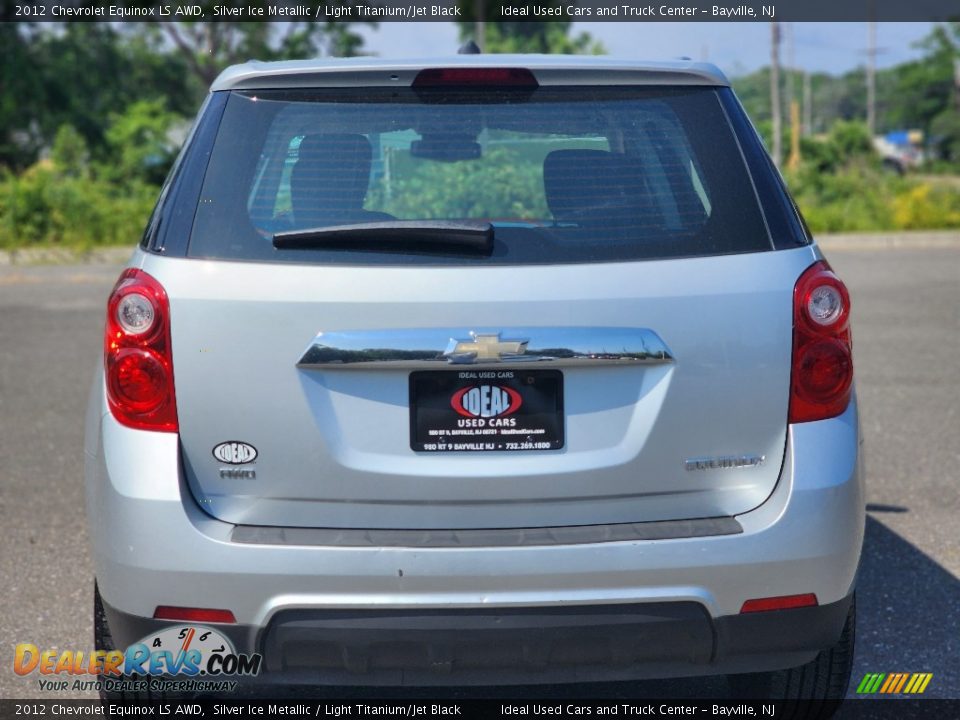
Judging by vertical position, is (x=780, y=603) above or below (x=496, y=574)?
below

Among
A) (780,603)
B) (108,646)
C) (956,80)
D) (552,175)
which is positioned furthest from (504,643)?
(956,80)

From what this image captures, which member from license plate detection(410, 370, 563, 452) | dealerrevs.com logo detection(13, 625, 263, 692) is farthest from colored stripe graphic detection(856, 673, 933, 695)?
dealerrevs.com logo detection(13, 625, 263, 692)

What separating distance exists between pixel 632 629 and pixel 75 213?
17020 millimetres

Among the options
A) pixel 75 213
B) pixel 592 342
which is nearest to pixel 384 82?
pixel 592 342

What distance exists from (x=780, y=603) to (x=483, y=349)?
869mm

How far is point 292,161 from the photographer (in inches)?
109

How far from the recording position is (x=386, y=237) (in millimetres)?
2562

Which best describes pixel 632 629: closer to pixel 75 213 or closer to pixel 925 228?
pixel 75 213

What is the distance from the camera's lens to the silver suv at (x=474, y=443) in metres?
2.49

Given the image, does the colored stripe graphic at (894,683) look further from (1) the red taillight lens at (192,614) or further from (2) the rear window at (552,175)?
(1) the red taillight lens at (192,614)

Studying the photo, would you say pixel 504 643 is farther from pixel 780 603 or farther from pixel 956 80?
pixel 956 80

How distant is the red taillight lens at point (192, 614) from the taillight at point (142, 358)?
0.39m

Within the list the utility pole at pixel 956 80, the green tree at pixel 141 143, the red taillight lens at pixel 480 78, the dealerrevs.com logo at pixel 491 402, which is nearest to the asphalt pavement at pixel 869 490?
the dealerrevs.com logo at pixel 491 402

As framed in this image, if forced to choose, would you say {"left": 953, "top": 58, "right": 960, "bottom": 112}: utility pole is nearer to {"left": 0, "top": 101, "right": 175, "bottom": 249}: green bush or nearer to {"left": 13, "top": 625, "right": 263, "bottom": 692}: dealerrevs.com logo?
{"left": 0, "top": 101, "right": 175, "bottom": 249}: green bush
